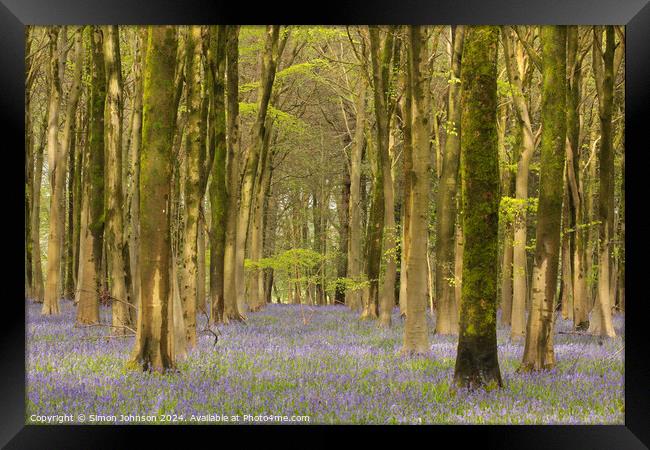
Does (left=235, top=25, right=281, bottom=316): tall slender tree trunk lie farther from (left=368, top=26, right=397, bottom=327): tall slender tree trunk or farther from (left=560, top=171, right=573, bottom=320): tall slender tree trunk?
(left=560, top=171, right=573, bottom=320): tall slender tree trunk

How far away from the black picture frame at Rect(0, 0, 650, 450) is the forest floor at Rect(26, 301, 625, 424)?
4.25 ft

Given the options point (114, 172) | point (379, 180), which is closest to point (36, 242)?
point (114, 172)

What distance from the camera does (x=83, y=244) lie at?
61.9 feet

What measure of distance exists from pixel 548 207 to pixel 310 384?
532cm

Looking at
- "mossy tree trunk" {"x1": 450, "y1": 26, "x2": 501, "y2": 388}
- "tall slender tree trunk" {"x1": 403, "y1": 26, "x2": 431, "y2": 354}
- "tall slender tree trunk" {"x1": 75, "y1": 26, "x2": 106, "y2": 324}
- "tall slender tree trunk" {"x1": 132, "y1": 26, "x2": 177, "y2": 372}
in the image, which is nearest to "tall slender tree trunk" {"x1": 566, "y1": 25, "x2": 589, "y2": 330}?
"tall slender tree trunk" {"x1": 403, "y1": 26, "x2": 431, "y2": 354}

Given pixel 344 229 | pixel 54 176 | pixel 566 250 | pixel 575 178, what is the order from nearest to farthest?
1. pixel 575 178
2. pixel 54 176
3. pixel 566 250
4. pixel 344 229

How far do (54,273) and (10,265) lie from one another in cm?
1388

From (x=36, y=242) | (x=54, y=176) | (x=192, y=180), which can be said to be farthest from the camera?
(x=36, y=242)

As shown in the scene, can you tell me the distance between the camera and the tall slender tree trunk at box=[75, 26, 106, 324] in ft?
59.3
